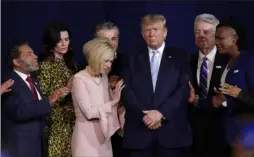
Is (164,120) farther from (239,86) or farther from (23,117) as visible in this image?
(23,117)

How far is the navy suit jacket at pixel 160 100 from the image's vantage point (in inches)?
175

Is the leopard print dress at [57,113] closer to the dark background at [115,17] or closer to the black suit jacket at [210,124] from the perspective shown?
the black suit jacket at [210,124]

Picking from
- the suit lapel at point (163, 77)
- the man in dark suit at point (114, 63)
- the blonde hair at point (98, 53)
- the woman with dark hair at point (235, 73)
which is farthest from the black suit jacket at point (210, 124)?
the blonde hair at point (98, 53)

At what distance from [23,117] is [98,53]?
2.24 ft

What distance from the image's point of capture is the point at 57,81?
475 cm

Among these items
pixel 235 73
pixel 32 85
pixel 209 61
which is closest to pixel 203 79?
pixel 209 61

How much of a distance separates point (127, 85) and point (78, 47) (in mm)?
1522

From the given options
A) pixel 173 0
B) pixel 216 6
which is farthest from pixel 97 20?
pixel 216 6

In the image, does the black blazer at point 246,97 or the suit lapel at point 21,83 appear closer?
the black blazer at point 246,97

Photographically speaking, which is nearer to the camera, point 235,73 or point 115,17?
point 235,73

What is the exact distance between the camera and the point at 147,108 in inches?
175

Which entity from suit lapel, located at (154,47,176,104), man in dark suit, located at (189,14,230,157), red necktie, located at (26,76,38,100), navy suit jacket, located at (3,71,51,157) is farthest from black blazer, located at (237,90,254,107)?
red necktie, located at (26,76,38,100)

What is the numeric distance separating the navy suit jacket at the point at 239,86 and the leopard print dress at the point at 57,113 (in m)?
1.15

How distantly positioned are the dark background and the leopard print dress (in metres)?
1.12
